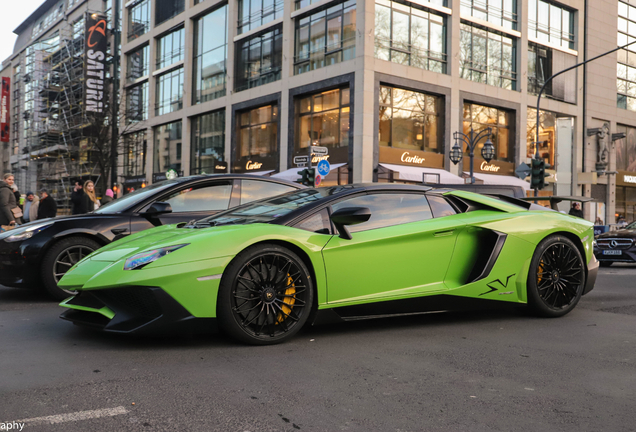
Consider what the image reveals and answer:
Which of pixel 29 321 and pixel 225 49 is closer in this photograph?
pixel 29 321

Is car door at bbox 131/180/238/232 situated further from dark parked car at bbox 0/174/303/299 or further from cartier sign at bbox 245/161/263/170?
cartier sign at bbox 245/161/263/170

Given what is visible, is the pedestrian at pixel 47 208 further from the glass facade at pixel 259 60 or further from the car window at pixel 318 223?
the glass facade at pixel 259 60

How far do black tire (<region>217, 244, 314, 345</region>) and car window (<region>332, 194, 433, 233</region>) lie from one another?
638mm

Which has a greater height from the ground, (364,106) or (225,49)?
(225,49)

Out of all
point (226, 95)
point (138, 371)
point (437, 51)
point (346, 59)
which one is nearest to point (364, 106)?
point (346, 59)

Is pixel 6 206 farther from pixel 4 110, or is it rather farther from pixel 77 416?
pixel 4 110

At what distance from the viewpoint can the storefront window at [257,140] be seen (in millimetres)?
30891

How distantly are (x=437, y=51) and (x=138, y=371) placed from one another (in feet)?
88.6

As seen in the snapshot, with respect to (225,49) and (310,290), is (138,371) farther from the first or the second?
(225,49)

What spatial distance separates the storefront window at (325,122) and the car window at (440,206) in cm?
2135

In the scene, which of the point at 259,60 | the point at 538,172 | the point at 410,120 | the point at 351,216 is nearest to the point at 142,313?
the point at 351,216

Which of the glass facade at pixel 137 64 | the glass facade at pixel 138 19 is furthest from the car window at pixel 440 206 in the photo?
the glass facade at pixel 138 19

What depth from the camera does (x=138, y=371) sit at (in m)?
3.58

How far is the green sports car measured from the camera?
4.08m
